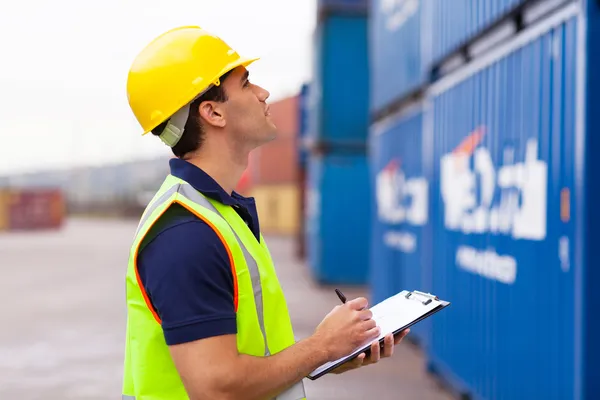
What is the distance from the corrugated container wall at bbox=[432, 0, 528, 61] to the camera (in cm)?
553

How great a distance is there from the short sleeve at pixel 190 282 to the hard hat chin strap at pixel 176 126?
12.2 inches

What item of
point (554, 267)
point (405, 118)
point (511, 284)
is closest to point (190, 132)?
point (554, 267)

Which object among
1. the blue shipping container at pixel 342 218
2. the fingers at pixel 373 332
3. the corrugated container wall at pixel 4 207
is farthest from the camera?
the corrugated container wall at pixel 4 207

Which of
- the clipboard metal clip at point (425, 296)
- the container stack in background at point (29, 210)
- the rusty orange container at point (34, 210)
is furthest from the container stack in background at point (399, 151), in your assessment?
the rusty orange container at point (34, 210)

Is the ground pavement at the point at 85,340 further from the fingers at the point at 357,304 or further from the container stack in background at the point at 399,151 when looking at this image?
the fingers at the point at 357,304

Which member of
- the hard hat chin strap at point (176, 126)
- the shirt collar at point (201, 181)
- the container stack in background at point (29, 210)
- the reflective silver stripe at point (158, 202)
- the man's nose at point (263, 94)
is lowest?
the container stack in background at point (29, 210)

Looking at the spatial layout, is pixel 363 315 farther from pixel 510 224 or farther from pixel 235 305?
pixel 510 224

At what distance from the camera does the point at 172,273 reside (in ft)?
5.41

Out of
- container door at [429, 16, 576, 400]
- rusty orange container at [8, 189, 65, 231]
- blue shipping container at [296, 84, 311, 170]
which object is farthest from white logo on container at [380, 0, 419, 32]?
rusty orange container at [8, 189, 65, 231]

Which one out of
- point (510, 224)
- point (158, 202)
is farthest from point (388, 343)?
point (510, 224)

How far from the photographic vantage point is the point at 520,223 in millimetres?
5102

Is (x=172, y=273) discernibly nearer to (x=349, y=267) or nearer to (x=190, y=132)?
(x=190, y=132)

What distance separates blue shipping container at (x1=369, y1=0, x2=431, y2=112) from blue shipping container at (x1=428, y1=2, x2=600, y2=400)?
3.93 feet

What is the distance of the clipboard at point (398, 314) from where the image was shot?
6.25 feet
